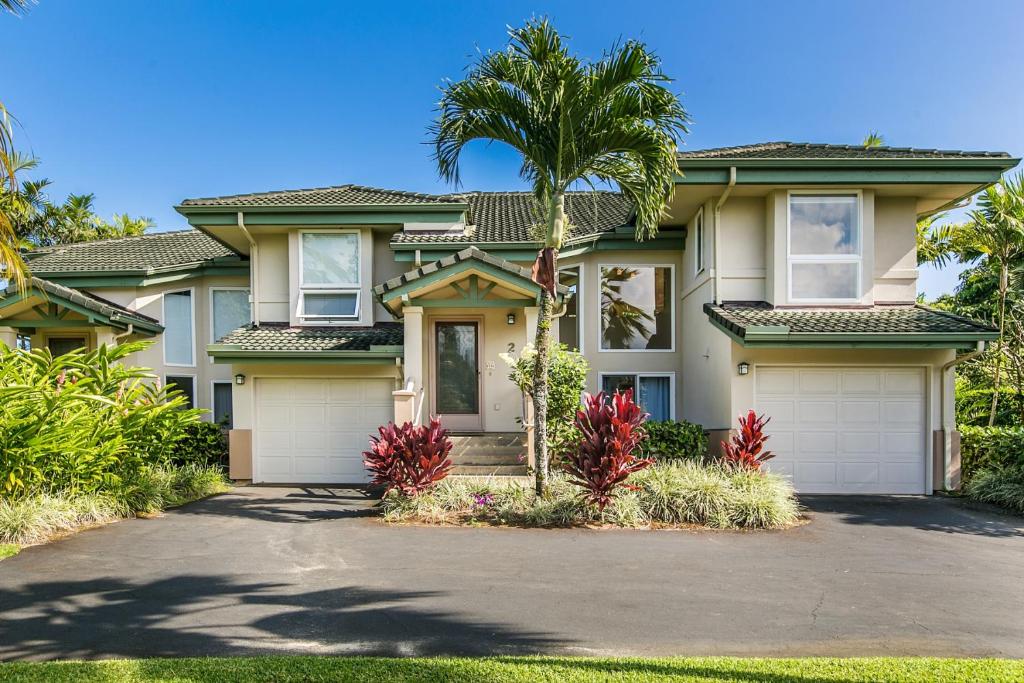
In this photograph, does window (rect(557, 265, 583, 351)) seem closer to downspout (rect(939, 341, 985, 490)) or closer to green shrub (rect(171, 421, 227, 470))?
downspout (rect(939, 341, 985, 490))

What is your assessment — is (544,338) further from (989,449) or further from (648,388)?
(989,449)

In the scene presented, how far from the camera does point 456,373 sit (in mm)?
13172

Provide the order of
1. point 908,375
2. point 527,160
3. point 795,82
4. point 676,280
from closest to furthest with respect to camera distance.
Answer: point 527,160
point 908,375
point 795,82
point 676,280

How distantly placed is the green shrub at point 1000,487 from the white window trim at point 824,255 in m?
3.89

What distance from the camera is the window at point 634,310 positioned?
49.2 feet

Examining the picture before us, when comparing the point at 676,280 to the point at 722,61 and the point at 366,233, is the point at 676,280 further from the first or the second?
the point at 366,233

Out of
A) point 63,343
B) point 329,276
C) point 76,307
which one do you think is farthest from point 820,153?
point 63,343

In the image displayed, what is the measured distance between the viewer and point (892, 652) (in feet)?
15.4

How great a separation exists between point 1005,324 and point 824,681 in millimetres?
12751

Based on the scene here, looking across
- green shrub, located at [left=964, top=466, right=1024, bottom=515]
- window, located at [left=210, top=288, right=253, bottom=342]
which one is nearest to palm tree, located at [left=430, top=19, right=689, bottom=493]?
green shrub, located at [left=964, top=466, right=1024, bottom=515]

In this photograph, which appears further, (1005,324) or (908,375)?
(1005,324)

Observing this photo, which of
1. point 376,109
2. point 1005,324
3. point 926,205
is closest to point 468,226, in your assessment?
point 376,109

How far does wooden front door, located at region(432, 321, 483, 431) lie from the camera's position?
13070 mm

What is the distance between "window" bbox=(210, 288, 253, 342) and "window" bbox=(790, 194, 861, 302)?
42.7 ft
